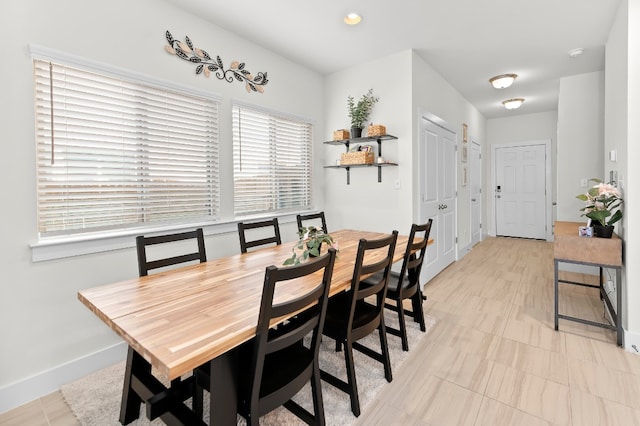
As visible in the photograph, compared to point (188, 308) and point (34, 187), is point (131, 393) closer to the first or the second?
point (188, 308)

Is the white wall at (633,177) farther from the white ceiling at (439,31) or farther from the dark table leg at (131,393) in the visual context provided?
the dark table leg at (131,393)

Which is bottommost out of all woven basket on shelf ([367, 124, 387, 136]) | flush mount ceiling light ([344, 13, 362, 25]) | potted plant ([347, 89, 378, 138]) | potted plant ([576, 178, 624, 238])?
potted plant ([576, 178, 624, 238])

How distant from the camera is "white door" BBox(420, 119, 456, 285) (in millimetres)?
3719

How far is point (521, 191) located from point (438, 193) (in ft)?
11.9

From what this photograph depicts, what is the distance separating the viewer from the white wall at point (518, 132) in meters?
6.18

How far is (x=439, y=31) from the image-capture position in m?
2.99

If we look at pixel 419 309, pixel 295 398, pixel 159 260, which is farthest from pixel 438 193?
pixel 159 260

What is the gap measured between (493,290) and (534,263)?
166cm

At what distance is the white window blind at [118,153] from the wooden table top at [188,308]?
0.86 metres

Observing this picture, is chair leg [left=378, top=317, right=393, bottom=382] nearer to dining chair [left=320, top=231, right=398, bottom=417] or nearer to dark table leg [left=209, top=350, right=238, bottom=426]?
dining chair [left=320, top=231, right=398, bottom=417]

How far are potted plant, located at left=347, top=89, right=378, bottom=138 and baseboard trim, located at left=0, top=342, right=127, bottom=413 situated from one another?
9.89ft

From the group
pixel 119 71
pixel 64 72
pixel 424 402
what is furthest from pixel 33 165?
pixel 424 402

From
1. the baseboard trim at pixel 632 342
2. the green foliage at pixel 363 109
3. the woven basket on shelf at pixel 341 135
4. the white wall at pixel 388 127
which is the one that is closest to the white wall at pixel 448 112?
the white wall at pixel 388 127

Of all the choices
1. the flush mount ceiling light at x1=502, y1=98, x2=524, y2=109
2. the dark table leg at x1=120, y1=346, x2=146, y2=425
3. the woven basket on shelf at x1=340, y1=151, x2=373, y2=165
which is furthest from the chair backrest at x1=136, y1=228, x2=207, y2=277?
the flush mount ceiling light at x1=502, y1=98, x2=524, y2=109
